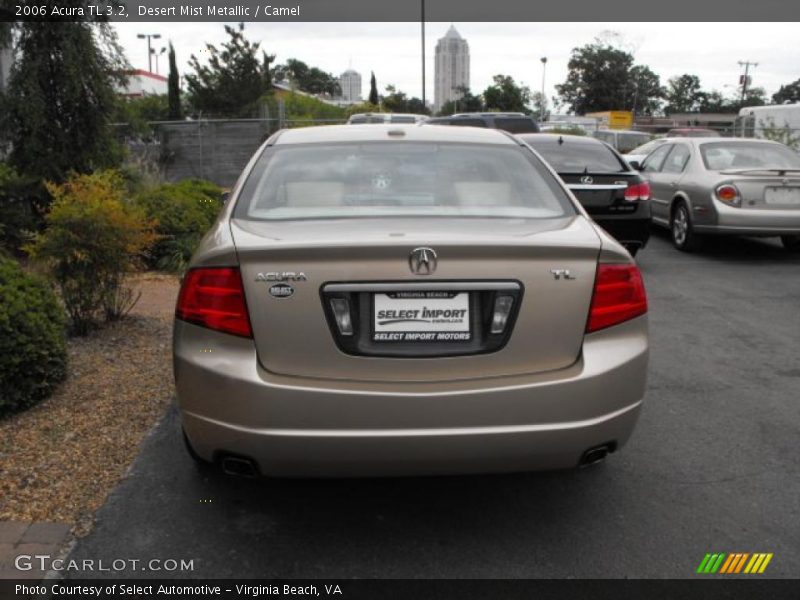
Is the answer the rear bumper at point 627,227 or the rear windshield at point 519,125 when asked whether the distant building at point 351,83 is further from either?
the rear bumper at point 627,227

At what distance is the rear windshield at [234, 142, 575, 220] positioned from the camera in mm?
3717

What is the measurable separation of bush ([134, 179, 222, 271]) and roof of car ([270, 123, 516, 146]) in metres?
4.82

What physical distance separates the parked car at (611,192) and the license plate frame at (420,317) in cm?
671

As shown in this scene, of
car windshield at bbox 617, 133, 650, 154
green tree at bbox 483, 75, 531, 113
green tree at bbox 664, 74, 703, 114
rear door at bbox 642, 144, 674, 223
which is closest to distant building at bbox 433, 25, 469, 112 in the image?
green tree at bbox 664, 74, 703, 114

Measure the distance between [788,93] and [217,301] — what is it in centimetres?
10774

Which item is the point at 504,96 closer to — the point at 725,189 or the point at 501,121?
the point at 501,121

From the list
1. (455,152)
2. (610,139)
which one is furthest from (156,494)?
(610,139)

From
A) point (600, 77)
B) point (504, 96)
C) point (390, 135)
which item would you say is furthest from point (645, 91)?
point (390, 135)

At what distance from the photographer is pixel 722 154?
450 inches

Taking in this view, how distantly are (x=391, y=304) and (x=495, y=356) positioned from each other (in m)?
0.43

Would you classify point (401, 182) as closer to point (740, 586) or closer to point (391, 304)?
point (391, 304)

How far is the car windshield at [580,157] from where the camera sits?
32.3ft

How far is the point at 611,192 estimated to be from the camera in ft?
31.6

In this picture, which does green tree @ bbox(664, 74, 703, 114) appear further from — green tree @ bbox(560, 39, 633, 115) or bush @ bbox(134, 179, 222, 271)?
bush @ bbox(134, 179, 222, 271)
